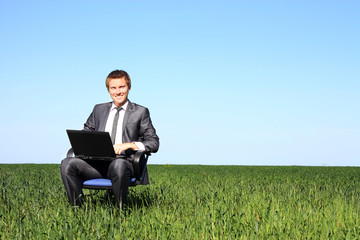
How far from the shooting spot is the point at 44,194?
6.73 m

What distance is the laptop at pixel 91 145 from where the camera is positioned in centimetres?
461

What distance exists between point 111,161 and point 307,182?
21.8 feet

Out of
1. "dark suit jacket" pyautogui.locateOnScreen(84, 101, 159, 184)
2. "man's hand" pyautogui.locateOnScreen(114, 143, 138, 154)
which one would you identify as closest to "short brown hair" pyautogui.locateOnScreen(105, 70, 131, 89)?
"dark suit jacket" pyautogui.locateOnScreen(84, 101, 159, 184)

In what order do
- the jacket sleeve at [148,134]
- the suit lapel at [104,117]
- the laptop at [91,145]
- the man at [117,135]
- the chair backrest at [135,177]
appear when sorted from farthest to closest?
the suit lapel at [104,117], the jacket sleeve at [148,134], the man at [117,135], the chair backrest at [135,177], the laptop at [91,145]

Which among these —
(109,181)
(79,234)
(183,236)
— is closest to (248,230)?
(183,236)

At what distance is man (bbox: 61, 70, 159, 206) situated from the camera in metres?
4.87

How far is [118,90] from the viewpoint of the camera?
5184 mm

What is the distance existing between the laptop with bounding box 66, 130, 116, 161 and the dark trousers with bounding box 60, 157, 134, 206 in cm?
11

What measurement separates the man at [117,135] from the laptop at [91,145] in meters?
0.10

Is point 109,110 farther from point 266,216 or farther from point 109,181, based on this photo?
point 266,216

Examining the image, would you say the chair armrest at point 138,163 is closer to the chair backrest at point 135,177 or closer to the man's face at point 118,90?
the chair backrest at point 135,177

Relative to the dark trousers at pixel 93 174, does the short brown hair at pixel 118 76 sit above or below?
above

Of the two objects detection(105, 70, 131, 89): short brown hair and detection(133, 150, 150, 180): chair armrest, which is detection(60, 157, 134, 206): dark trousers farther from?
detection(105, 70, 131, 89): short brown hair

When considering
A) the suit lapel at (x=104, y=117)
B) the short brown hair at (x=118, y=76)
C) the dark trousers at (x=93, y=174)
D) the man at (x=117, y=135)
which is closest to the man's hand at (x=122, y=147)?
the man at (x=117, y=135)
